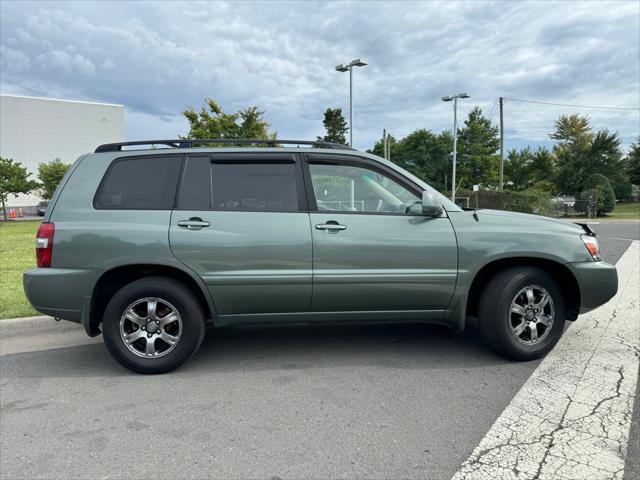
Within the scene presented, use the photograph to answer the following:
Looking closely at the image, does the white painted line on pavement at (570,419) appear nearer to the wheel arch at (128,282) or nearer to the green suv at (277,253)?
the green suv at (277,253)

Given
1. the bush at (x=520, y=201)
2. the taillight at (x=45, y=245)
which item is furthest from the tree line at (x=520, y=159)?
the taillight at (x=45, y=245)

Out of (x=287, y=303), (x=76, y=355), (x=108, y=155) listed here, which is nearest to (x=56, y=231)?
(x=108, y=155)

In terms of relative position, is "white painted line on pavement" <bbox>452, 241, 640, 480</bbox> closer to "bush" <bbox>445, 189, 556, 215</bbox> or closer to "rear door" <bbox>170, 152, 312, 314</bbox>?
"rear door" <bbox>170, 152, 312, 314</bbox>

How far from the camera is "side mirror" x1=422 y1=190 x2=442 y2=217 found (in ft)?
11.9

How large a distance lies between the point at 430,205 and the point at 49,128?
60.7m

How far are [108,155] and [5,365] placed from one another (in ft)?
6.94

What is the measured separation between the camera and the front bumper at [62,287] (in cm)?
356

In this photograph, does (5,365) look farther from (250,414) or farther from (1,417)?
(250,414)

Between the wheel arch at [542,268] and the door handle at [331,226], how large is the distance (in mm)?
1255

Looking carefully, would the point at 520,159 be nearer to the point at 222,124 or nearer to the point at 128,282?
the point at 222,124

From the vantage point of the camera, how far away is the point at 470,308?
4.09 meters

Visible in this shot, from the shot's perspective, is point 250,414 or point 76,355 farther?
point 76,355

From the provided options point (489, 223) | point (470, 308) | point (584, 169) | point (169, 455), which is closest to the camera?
point (169, 455)

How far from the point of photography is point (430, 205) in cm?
363
